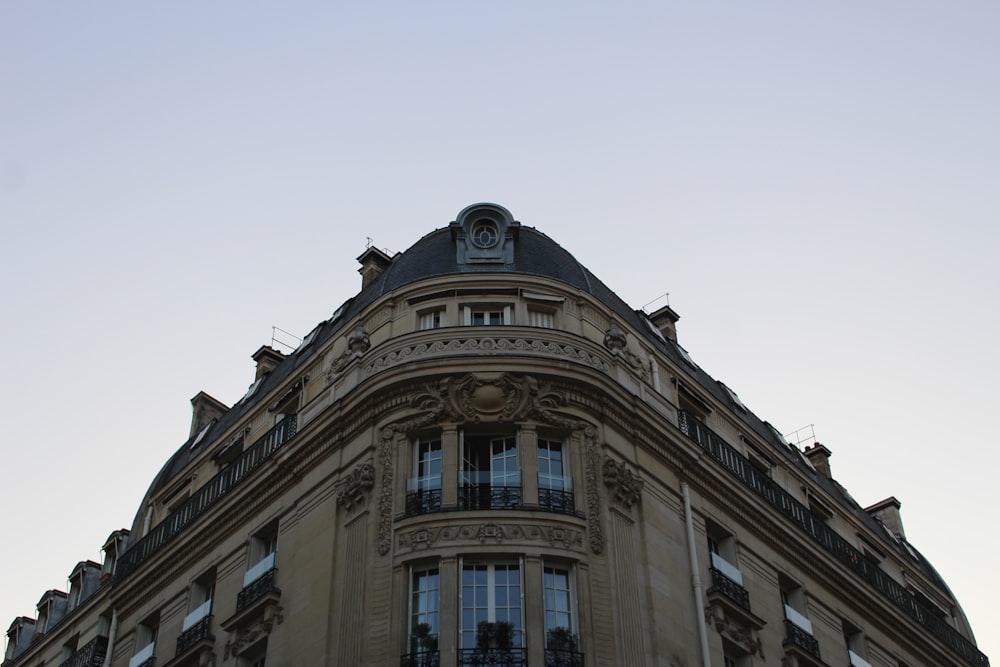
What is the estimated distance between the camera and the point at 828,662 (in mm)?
31125

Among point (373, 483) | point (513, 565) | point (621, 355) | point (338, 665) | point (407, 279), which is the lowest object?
point (338, 665)

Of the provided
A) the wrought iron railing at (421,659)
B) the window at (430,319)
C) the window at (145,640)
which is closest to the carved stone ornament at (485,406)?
the window at (430,319)

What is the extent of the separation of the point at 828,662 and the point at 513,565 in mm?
9718

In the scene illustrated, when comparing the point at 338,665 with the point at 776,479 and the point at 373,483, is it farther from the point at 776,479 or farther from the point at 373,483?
the point at 776,479

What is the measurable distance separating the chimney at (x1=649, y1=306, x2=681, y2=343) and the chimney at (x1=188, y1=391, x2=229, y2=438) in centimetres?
1234

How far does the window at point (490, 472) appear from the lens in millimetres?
25984

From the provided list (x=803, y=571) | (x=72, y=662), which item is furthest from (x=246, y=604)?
(x=803, y=571)

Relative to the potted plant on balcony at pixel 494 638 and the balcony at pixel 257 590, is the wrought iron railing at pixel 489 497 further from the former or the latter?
the balcony at pixel 257 590

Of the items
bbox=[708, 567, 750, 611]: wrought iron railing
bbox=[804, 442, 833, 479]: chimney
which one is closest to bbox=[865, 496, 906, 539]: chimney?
bbox=[804, 442, 833, 479]: chimney

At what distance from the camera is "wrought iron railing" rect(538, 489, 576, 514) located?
2609 centimetres

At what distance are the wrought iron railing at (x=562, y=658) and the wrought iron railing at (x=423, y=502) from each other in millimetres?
3579

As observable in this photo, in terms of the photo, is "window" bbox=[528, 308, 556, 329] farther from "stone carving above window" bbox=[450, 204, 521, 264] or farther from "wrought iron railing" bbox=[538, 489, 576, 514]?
"wrought iron railing" bbox=[538, 489, 576, 514]

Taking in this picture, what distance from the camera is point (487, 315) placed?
30.0 meters

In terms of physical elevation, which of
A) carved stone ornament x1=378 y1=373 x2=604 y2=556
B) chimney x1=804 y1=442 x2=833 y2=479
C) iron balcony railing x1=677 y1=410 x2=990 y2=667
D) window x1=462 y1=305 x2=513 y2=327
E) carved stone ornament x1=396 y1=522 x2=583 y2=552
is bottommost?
carved stone ornament x1=396 y1=522 x2=583 y2=552
